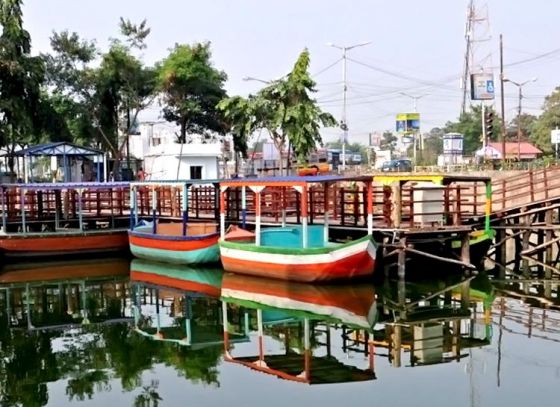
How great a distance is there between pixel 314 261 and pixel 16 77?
2217cm

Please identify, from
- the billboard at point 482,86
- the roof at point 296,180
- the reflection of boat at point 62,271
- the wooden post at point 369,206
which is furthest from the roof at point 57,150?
the billboard at point 482,86

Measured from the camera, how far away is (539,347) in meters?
14.3

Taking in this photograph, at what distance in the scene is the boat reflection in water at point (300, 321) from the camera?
43.3 ft

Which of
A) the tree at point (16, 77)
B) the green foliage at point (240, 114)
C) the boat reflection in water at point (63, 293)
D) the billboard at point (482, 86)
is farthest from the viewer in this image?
the billboard at point (482, 86)

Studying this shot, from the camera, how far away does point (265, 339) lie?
50.5 ft

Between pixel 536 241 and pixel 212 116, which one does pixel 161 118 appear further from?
pixel 536 241

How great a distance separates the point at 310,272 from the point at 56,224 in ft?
42.2

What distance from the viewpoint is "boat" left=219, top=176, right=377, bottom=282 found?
1973cm

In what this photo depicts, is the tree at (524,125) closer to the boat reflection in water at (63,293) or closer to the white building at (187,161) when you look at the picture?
the white building at (187,161)

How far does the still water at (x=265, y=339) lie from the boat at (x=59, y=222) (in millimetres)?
4239

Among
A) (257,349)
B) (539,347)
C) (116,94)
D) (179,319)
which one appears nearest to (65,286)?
(179,319)

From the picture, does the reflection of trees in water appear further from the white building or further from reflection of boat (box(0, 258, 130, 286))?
the white building

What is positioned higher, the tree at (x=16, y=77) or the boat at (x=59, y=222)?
the tree at (x=16, y=77)

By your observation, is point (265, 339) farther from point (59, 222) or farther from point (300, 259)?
point (59, 222)
